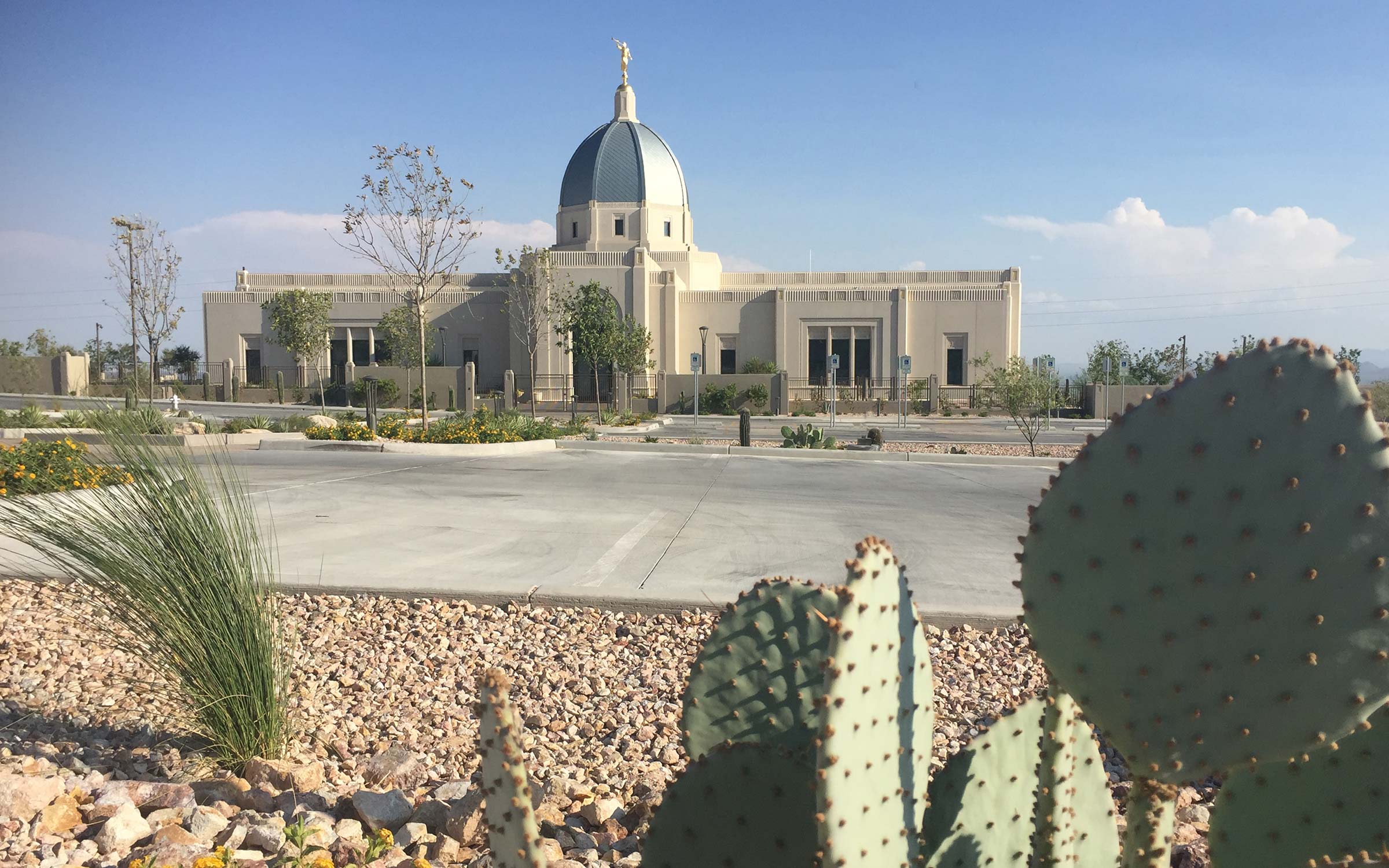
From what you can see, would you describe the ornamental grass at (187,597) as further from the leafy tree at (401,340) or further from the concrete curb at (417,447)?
the leafy tree at (401,340)

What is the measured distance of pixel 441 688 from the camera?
4.25 meters

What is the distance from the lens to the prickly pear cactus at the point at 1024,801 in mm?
1822

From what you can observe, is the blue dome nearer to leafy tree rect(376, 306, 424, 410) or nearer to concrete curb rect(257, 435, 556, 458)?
leafy tree rect(376, 306, 424, 410)

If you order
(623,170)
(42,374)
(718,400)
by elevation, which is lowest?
(718,400)

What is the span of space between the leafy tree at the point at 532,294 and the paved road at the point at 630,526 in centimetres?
2473

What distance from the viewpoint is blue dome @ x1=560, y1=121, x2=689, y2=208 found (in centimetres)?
5150

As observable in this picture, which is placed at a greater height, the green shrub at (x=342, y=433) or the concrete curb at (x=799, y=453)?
the green shrub at (x=342, y=433)

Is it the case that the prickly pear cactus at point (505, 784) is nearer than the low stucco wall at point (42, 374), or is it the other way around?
the prickly pear cactus at point (505, 784)

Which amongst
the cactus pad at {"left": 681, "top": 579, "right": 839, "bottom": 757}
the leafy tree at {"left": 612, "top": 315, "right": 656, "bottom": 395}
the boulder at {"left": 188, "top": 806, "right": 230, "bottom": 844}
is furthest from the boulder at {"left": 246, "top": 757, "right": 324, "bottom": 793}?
the leafy tree at {"left": 612, "top": 315, "right": 656, "bottom": 395}

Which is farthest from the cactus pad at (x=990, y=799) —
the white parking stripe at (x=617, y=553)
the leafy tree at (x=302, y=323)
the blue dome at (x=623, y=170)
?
the blue dome at (x=623, y=170)

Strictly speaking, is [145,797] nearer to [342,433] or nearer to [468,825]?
[468,825]

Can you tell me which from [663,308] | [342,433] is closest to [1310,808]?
[342,433]

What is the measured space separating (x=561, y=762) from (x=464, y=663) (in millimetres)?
1230

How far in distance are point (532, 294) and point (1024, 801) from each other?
39.0 meters
